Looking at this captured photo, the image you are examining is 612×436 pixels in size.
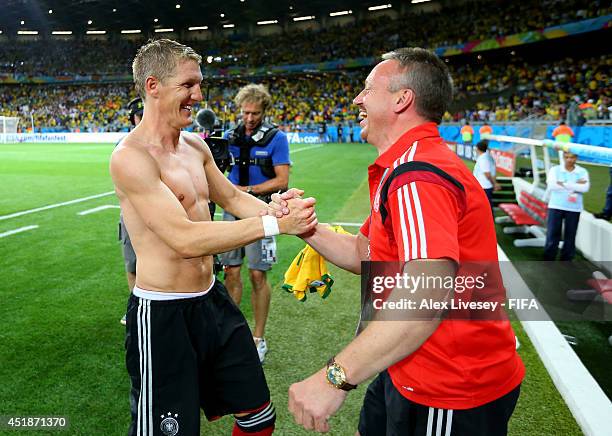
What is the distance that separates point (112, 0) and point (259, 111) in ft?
168

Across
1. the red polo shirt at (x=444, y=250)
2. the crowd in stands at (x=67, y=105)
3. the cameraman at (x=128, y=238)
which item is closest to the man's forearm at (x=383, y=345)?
the red polo shirt at (x=444, y=250)

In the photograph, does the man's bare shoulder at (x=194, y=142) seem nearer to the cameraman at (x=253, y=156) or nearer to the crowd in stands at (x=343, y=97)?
the cameraman at (x=253, y=156)

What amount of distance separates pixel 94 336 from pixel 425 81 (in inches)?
173

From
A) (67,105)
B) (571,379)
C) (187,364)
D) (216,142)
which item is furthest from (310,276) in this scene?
(67,105)

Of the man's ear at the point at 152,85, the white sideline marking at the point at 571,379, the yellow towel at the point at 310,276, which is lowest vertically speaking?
the white sideline marking at the point at 571,379

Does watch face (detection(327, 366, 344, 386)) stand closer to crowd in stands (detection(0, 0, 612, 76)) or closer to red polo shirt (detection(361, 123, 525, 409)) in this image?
red polo shirt (detection(361, 123, 525, 409))

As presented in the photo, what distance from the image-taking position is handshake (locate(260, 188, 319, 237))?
2.62 metres

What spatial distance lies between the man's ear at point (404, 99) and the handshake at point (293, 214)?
0.85 m

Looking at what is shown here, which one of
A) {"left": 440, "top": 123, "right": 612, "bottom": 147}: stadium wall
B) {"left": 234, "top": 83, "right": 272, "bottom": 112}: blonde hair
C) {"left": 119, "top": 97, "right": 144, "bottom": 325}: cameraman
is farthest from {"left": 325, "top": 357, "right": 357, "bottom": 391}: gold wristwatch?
{"left": 440, "top": 123, "right": 612, "bottom": 147}: stadium wall

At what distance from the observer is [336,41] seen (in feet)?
171

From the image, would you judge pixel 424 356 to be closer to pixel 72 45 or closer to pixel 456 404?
pixel 456 404

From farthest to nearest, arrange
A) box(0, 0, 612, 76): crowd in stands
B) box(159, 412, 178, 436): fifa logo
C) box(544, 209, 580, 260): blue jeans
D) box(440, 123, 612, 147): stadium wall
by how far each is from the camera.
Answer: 1. box(0, 0, 612, 76): crowd in stands
2. box(440, 123, 612, 147): stadium wall
3. box(544, 209, 580, 260): blue jeans
4. box(159, 412, 178, 436): fifa logo

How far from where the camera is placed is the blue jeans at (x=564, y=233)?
737cm

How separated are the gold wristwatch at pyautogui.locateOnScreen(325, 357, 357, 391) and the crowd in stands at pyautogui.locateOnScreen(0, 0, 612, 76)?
120 feet
